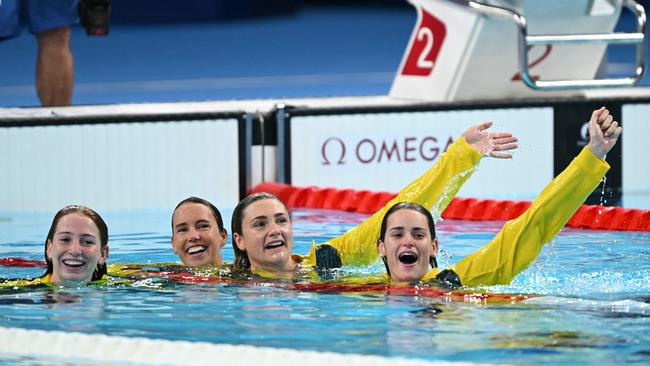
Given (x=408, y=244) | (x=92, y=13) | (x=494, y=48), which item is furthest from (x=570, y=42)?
(x=408, y=244)

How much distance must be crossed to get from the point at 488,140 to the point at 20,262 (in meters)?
2.05

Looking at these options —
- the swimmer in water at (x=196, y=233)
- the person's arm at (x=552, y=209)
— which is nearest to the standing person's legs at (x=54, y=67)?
the swimmer in water at (x=196, y=233)

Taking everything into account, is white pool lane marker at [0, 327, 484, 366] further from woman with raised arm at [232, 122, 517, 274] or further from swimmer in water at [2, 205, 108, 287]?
woman with raised arm at [232, 122, 517, 274]

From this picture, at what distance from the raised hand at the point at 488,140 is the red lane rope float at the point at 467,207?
1.62m

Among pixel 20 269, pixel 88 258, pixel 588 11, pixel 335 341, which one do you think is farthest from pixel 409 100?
pixel 335 341

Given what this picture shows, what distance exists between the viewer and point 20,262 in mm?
6090

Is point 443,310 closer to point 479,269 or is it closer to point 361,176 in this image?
point 479,269

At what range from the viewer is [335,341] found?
172 inches

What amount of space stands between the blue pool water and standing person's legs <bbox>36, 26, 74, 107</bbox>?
2430mm

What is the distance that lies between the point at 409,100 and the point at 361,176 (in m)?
0.61

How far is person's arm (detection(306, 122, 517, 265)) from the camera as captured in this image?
561 centimetres

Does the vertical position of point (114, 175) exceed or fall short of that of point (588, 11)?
it falls short

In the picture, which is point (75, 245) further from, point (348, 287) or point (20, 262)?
point (20, 262)

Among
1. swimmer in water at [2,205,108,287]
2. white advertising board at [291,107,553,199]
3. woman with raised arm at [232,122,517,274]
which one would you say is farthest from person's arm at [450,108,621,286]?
white advertising board at [291,107,553,199]
